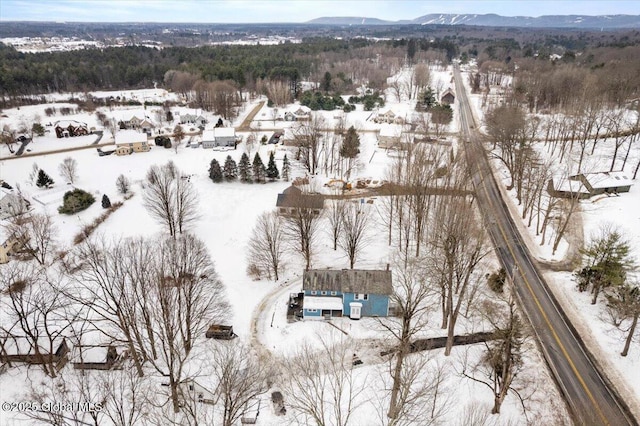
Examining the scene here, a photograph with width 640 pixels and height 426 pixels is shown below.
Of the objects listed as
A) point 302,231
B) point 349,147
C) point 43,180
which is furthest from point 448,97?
point 43,180

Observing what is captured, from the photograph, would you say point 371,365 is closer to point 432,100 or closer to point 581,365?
point 581,365

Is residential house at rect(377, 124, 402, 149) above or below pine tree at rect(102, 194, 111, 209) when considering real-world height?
above

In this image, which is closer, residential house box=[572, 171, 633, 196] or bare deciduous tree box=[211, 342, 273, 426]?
bare deciduous tree box=[211, 342, 273, 426]

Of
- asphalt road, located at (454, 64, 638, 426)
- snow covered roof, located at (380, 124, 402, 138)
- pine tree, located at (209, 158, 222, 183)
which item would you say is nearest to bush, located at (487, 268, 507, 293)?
asphalt road, located at (454, 64, 638, 426)

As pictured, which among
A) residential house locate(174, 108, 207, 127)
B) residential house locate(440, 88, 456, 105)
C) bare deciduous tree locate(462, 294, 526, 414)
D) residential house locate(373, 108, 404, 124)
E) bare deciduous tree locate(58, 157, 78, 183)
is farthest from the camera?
residential house locate(440, 88, 456, 105)

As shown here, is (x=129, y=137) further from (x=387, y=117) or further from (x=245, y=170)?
(x=387, y=117)

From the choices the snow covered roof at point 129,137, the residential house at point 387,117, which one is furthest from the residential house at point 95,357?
the residential house at point 387,117

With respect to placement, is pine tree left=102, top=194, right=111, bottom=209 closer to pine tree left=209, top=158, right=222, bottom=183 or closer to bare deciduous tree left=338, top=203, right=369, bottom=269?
pine tree left=209, top=158, right=222, bottom=183
